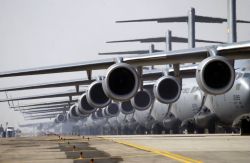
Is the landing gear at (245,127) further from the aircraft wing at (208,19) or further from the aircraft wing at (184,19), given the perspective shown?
the aircraft wing at (208,19)

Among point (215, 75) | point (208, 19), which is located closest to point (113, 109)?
point (208, 19)

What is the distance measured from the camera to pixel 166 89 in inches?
857

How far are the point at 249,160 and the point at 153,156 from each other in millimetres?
2211

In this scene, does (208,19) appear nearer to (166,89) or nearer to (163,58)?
(166,89)

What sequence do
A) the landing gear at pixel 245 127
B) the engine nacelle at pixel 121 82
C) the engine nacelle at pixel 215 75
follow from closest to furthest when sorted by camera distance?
the engine nacelle at pixel 215 75, the engine nacelle at pixel 121 82, the landing gear at pixel 245 127

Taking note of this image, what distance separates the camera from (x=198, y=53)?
717 inches

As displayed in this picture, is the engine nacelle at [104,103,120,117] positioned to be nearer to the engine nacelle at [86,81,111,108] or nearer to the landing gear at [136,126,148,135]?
the landing gear at [136,126,148,135]

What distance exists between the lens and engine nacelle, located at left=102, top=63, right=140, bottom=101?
19.1 metres

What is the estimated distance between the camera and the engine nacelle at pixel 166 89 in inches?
851

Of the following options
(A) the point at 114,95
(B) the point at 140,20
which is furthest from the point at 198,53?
(B) the point at 140,20

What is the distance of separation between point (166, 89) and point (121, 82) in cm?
300

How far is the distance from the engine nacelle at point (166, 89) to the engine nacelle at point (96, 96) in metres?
2.42

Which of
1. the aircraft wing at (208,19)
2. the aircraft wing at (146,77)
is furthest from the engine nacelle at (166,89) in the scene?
the aircraft wing at (208,19)

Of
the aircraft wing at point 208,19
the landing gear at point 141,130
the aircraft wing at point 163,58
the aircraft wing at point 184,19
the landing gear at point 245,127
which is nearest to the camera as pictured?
the aircraft wing at point 163,58
